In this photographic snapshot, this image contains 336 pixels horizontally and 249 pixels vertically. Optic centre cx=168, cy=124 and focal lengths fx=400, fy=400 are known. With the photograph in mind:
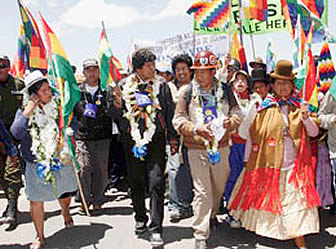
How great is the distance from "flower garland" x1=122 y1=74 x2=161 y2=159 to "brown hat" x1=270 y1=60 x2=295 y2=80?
1392mm

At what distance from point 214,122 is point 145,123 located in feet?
2.76

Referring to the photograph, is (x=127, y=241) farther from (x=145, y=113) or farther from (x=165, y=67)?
(x=165, y=67)

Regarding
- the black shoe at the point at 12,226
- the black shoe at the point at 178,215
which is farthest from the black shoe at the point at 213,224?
the black shoe at the point at 12,226

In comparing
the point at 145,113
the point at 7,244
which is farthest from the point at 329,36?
the point at 7,244

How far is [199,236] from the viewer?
4270mm

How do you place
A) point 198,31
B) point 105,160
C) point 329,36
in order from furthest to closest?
point 198,31 → point 105,160 → point 329,36

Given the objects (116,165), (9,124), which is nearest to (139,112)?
(9,124)

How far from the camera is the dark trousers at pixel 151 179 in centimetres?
453

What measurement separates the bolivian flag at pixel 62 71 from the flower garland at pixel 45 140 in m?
0.25

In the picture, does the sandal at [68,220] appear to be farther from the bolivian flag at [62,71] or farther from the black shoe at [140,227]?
the bolivian flag at [62,71]

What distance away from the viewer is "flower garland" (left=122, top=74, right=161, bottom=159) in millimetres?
4617

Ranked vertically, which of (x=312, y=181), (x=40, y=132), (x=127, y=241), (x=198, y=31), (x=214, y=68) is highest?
(x=198, y=31)

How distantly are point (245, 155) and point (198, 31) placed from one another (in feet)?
10.1

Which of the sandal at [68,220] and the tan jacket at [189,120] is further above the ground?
the tan jacket at [189,120]
